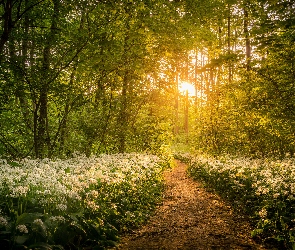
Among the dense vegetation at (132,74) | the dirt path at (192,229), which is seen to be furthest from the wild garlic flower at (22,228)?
the dense vegetation at (132,74)

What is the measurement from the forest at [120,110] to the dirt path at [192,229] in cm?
39

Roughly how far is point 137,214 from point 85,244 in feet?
8.28

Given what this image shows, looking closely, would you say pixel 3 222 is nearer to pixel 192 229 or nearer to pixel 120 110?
pixel 192 229


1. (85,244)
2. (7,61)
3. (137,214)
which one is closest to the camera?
(85,244)

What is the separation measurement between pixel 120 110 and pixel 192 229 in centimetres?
929

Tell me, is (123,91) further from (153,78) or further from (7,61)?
(7,61)

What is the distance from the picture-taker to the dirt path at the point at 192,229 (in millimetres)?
5820

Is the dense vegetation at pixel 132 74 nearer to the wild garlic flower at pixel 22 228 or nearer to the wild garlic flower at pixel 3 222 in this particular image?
the wild garlic flower at pixel 3 222

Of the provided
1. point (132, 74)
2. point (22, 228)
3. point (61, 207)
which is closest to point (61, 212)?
point (61, 207)

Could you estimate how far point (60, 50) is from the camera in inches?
392

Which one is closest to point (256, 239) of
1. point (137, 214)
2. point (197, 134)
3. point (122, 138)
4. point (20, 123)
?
point (137, 214)

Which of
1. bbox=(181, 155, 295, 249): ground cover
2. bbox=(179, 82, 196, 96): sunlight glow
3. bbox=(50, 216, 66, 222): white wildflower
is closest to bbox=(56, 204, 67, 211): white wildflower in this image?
bbox=(50, 216, 66, 222): white wildflower

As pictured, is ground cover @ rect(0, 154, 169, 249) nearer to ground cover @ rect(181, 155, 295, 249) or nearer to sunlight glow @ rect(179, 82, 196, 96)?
ground cover @ rect(181, 155, 295, 249)

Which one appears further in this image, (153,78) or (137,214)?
(153,78)
